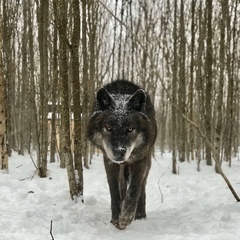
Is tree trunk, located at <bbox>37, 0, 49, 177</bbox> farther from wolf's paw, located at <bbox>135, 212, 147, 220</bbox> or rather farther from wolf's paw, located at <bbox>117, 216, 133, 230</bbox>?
wolf's paw, located at <bbox>117, 216, 133, 230</bbox>

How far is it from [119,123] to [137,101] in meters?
0.51

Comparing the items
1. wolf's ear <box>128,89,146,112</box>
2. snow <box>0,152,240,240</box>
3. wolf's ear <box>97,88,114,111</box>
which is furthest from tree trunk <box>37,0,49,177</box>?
wolf's ear <box>128,89,146,112</box>

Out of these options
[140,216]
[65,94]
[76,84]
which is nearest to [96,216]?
[140,216]

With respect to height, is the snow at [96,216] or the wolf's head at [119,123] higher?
the wolf's head at [119,123]

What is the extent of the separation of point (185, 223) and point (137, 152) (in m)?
1.16

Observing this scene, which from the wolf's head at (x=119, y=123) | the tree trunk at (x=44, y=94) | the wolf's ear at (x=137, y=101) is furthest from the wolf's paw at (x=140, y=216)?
the tree trunk at (x=44, y=94)

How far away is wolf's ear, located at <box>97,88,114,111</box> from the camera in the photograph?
4605mm

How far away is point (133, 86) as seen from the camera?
5.66 metres

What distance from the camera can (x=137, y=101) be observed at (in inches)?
183

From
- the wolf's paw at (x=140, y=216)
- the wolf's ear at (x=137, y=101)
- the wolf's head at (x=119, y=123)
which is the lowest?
the wolf's paw at (x=140, y=216)

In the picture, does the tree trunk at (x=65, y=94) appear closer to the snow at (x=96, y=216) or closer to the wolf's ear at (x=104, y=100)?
the snow at (x=96, y=216)

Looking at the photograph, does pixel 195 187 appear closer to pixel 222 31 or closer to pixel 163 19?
pixel 222 31

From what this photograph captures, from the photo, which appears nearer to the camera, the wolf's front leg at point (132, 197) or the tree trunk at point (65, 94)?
the wolf's front leg at point (132, 197)

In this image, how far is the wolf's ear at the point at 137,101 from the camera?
15.0 feet
